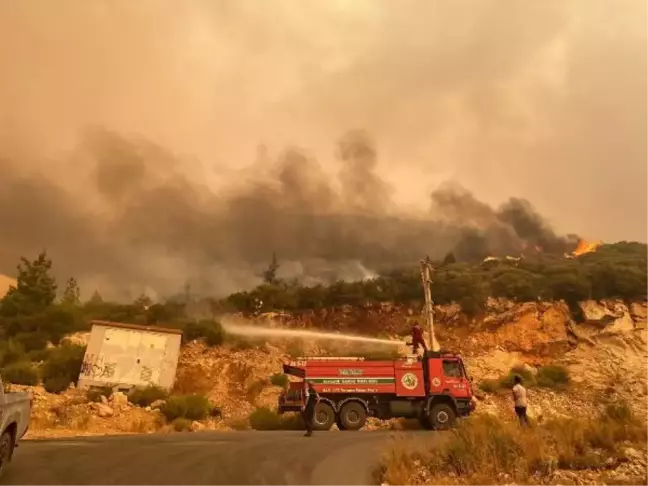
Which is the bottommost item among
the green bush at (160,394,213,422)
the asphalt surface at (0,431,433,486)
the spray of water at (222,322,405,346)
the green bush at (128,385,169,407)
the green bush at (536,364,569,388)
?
the asphalt surface at (0,431,433,486)

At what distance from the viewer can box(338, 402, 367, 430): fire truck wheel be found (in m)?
20.9

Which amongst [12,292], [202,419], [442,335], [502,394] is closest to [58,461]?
[202,419]

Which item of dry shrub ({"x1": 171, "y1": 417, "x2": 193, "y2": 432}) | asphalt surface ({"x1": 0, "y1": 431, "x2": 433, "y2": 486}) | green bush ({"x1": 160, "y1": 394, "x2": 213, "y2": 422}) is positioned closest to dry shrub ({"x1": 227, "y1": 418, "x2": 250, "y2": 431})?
green bush ({"x1": 160, "y1": 394, "x2": 213, "y2": 422})

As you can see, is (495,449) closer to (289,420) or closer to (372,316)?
(289,420)

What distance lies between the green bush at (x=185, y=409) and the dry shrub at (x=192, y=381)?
7.52 meters

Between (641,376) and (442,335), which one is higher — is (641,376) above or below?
below

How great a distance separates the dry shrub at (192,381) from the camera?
106 feet

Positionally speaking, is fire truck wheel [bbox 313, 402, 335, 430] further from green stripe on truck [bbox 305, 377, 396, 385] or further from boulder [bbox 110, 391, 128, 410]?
boulder [bbox 110, 391, 128, 410]

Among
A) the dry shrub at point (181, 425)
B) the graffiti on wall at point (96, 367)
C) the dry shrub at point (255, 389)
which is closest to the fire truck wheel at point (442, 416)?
the dry shrub at point (181, 425)

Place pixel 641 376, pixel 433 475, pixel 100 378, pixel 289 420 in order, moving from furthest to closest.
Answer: pixel 641 376
pixel 100 378
pixel 289 420
pixel 433 475

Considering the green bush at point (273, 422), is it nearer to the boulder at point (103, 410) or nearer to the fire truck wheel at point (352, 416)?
the fire truck wheel at point (352, 416)

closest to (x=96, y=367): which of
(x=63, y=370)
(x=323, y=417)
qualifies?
(x=63, y=370)

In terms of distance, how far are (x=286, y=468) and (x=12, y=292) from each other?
156 ft

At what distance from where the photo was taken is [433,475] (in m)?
8.60
